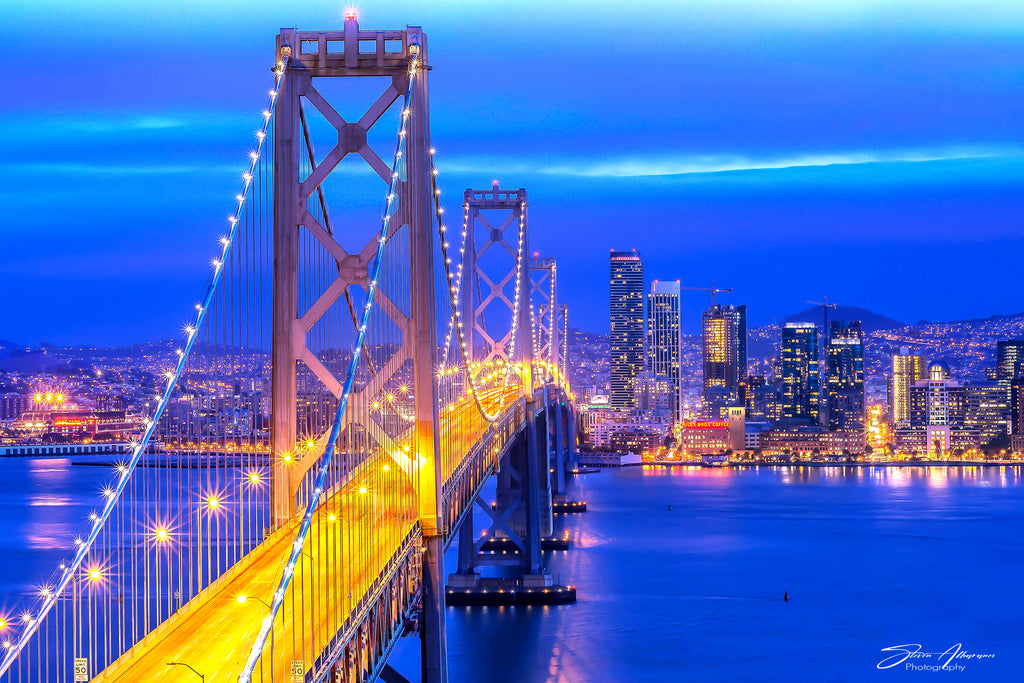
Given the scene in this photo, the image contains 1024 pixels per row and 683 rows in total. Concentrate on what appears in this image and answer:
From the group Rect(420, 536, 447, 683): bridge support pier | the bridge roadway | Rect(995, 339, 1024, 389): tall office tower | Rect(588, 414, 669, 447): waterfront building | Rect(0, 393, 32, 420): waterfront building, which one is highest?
Rect(995, 339, 1024, 389): tall office tower

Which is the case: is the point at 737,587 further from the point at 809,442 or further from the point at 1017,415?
the point at 1017,415

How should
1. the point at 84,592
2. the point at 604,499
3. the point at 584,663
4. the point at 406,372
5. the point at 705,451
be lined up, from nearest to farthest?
the point at 406,372 → the point at 584,663 → the point at 84,592 → the point at 604,499 → the point at 705,451

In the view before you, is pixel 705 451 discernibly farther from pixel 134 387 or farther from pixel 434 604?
pixel 434 604

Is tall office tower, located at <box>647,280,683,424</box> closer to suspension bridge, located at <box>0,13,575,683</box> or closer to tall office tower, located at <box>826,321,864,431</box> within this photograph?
tall office tower, located at <box>826,321,864,431</box>

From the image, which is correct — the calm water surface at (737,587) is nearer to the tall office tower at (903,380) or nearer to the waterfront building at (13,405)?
the waterfront building at (13,405)

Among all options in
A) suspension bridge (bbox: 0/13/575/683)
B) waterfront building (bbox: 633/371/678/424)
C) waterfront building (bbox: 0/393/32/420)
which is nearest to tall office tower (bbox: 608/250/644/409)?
waterfront building (bbox: 633/371/678/424)

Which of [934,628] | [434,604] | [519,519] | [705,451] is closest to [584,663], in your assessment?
[519,519]

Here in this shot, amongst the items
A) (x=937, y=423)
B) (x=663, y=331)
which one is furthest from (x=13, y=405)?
(x=663, y=331)
